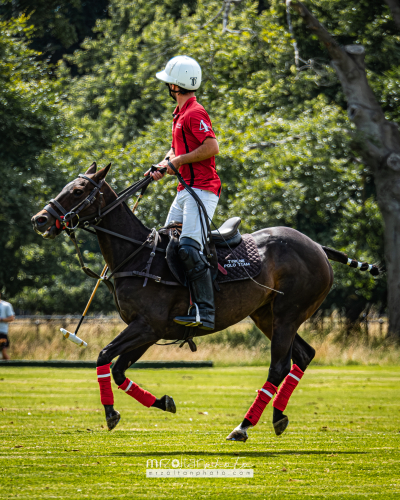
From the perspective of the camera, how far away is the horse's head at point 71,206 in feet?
22.5

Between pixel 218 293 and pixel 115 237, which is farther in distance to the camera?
pixel 218 293

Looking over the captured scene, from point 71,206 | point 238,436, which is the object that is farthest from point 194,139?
point 238,436

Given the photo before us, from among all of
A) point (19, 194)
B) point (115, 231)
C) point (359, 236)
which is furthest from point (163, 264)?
point (359, 236)

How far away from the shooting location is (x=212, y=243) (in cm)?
752

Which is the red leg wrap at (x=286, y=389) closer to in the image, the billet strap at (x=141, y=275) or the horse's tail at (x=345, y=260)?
the horse's tail at (x=345, y=260)

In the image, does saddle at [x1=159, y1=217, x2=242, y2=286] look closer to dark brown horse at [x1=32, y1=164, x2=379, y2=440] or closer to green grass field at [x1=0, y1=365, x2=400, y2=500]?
dark brown horse at [x1=32, y1=164, x2=379, y2=440]

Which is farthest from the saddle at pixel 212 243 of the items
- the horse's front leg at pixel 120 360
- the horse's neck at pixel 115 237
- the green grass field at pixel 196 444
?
the green grass field at pixel 196 444

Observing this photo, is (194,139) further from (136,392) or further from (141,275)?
(136,392)

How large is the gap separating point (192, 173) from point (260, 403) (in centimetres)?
237

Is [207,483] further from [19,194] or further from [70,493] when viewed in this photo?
[19,194]

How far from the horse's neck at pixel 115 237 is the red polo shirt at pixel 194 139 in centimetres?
70

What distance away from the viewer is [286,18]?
26562 millimetres

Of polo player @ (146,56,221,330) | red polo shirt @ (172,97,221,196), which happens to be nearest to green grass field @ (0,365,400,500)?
polo player @ (146,56,221,330)

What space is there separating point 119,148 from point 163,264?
66.4 feet
